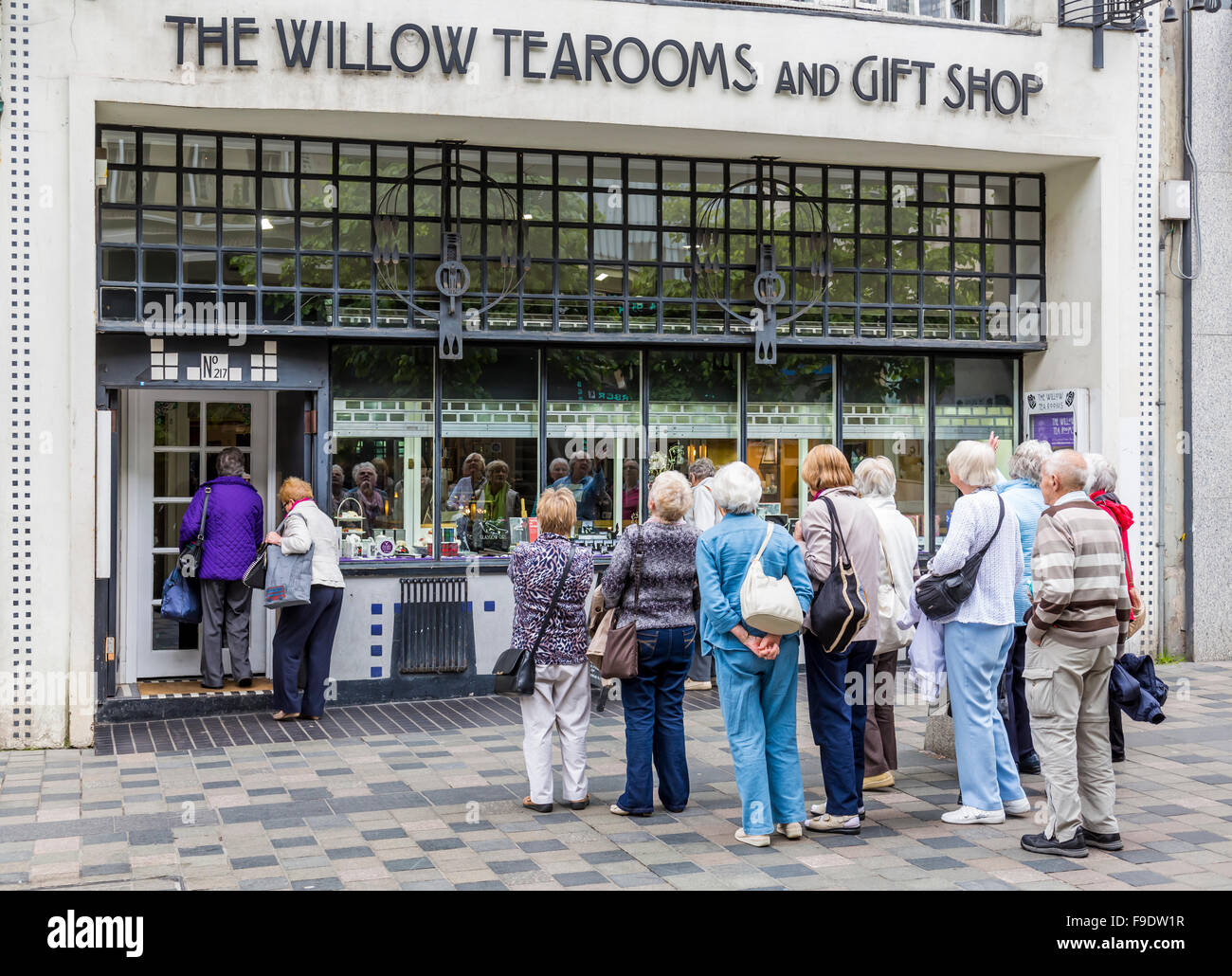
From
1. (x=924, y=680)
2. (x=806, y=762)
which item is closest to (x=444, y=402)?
(x=806, y=762)

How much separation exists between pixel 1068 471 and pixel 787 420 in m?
5.47

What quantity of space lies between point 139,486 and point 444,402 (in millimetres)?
2497

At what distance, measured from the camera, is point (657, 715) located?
23.8ft

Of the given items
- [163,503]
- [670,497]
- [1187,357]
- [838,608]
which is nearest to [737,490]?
[670,497]

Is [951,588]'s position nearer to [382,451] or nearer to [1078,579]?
[1078,579]

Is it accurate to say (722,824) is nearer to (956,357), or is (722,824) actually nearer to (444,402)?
(444,402)

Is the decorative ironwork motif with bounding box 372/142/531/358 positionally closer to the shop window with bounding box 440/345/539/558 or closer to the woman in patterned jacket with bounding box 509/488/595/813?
the shop window with bounding box 440/345/539/558

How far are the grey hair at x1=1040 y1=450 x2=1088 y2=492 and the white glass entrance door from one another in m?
6.65

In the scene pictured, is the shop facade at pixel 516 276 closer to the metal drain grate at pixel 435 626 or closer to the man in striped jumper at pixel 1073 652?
the metal drain grate at pixel 435 626

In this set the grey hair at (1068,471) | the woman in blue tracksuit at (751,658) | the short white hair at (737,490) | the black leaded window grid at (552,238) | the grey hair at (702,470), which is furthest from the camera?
the grey hair at (702,470)

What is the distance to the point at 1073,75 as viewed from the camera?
11375 mm

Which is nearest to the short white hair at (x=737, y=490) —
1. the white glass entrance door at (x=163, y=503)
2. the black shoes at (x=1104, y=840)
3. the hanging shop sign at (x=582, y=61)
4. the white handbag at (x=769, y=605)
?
the white handbag at (x=769, y=605)

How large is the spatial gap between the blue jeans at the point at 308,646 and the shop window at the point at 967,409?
218 inches

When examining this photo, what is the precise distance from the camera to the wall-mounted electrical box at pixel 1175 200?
38.5ft
